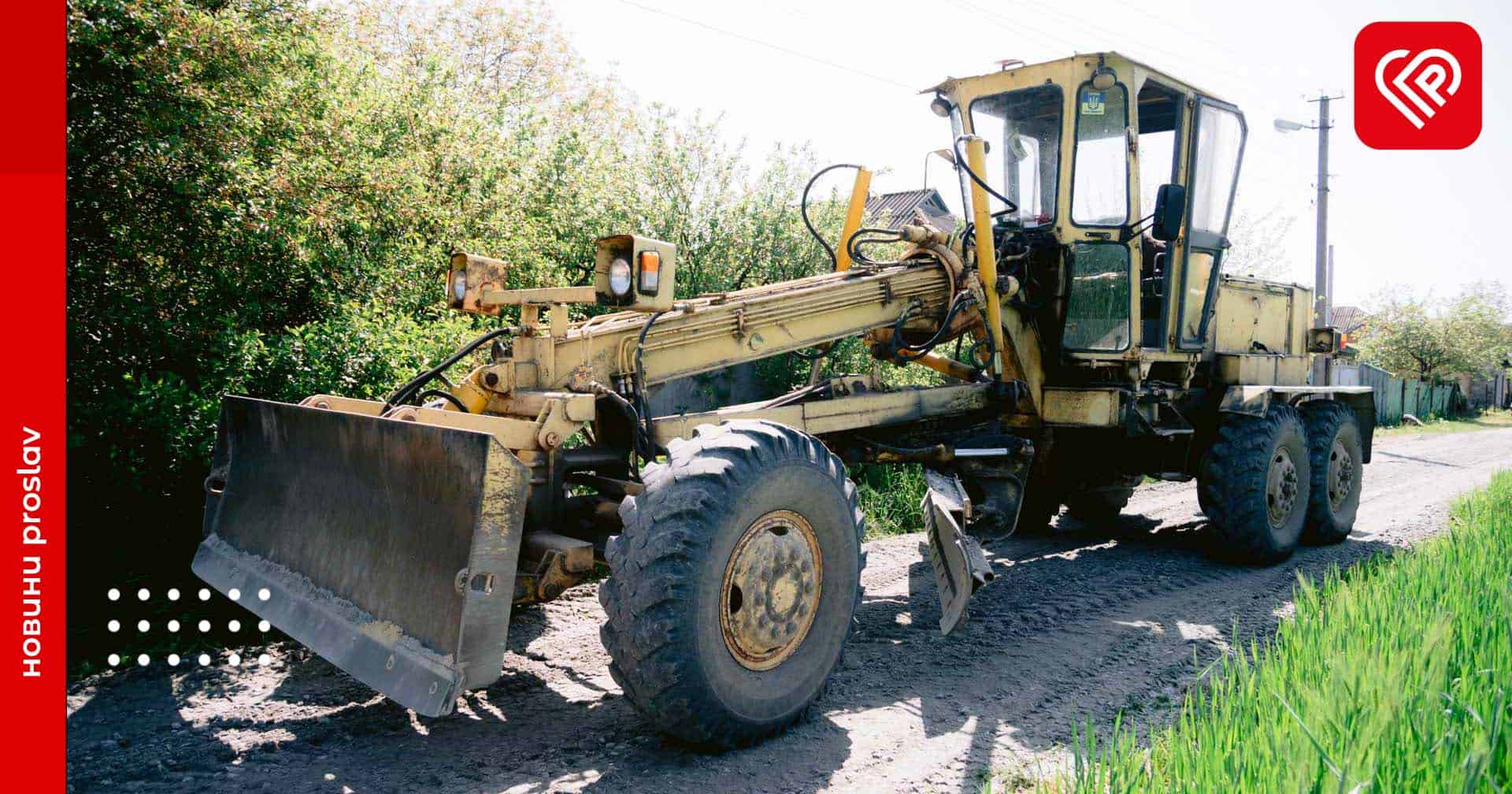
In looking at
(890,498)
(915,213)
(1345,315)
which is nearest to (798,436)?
(915,213)

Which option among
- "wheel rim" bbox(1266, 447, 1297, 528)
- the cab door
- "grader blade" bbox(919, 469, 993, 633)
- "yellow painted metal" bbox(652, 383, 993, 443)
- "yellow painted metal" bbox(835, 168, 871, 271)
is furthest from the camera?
"wheel rim" bbox(1266, 447, 1297, 528)

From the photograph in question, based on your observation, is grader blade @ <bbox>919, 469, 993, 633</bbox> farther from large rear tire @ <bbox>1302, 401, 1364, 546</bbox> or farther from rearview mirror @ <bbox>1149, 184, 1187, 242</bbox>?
large rear tire @ <bbox>1302, 401, 1364, 546</bbox>

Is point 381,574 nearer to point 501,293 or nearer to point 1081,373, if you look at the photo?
point 501,293

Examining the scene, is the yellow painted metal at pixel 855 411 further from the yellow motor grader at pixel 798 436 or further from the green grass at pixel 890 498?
the green grass at pixel 890 498

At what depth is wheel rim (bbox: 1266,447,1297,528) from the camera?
6965 mm

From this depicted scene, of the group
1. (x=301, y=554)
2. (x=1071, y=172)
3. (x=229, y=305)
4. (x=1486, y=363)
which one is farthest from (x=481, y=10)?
(x=1486, y=363)

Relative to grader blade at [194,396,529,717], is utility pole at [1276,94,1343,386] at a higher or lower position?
higher

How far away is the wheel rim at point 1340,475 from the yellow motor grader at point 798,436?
38 millimetres

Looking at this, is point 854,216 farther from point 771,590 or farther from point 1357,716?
point 1357,716

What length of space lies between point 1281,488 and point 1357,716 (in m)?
4.82

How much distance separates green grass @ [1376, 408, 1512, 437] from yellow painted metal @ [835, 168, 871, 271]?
64.5 ft

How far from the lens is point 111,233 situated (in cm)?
598

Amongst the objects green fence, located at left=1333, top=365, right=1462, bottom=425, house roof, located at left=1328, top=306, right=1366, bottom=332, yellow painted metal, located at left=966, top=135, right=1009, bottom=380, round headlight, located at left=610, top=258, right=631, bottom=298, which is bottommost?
green fence, located at left=1333, top=365, right=1462, bottom=425

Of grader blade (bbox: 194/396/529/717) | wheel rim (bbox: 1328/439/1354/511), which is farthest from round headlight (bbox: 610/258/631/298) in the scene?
wheel rim (bbox: 1328/439/1354/511)
